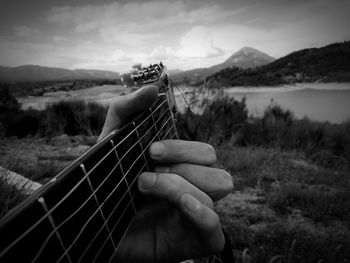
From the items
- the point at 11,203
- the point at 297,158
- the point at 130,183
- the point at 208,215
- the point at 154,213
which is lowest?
the point at 297,158

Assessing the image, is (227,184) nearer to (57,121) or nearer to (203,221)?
(203,221)

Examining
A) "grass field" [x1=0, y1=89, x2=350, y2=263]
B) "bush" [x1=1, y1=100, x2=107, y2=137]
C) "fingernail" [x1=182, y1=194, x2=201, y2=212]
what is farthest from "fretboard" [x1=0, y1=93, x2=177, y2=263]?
"bush" [x1=1, y1=100, x2=107, y2=137]

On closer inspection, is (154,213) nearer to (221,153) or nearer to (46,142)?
(221,153)

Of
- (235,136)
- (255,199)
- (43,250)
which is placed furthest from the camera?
(235,136)

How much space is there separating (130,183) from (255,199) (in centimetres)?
344

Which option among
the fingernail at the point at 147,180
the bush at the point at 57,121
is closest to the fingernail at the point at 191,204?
the fingernail at the point at 147,180

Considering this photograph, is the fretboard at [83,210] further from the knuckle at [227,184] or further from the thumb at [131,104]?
the knuckle at [227,184]

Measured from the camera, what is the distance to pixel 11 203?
85.9 inches

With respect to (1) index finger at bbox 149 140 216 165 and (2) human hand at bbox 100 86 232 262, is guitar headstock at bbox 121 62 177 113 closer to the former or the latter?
(2) human hand at bbox 100 86 232 262

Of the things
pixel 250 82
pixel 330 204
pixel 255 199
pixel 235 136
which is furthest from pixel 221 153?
pixel 250 82

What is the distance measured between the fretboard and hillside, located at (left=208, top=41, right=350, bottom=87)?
2075cm

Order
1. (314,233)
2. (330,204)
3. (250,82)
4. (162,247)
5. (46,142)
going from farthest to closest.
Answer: (250,82)
(46,142)
(330,204)
(314,233)
(162,247)

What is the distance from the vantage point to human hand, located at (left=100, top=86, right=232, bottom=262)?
3.19 ft

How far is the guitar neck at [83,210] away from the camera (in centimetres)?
42
